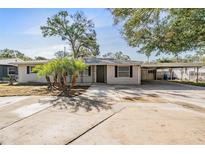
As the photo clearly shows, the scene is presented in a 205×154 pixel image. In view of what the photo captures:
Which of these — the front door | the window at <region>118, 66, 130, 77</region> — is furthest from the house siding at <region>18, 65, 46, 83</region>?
the window at <region>118, 66, 130, 77</region>

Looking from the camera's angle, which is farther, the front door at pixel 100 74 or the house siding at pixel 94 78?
the front door at pixel 100 74

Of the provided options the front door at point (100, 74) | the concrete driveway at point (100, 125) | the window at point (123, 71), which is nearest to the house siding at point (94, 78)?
the window at point (123, 71)

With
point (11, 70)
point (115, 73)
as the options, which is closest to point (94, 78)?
point (115, 73)

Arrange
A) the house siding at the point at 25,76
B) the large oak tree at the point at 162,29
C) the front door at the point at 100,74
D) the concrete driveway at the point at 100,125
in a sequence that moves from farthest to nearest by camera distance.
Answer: the house siding at the point at 25,76
the front door at the point at 100,74
the large oak tree at the point at 162,29
the concrete driveway at the point at 100,125

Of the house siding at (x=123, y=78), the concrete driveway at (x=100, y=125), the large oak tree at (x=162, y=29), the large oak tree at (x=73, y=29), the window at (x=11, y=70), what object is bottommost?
the concrete driveway at (x=100, y=125)

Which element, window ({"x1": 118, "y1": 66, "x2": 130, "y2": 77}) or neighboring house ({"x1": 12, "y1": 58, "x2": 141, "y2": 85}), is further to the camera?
window ({"x1": 118, "y1": 66, "x2": 130, "y2": 77})

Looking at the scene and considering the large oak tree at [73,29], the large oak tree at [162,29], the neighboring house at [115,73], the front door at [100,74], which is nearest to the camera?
the large oak tree at [162,29]

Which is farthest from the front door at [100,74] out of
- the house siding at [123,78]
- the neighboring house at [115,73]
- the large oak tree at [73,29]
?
the large oak tree at [73,29]

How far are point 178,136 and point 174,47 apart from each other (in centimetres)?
703

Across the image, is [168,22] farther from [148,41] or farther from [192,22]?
[192,22]

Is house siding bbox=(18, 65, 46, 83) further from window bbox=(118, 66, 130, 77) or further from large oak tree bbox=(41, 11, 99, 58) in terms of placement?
large oak tree bbox=(41, 11, 99, 58)

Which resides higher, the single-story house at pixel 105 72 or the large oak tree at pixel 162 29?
the large oak tree at pixel 162 29

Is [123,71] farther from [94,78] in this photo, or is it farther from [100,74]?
[94,78]

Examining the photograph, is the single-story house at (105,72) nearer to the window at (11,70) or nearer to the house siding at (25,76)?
the house siding at (25,76)
